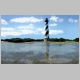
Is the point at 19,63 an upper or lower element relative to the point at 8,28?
lower

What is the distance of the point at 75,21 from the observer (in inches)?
180

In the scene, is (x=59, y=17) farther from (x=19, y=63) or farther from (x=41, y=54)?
(x=19, y=63)

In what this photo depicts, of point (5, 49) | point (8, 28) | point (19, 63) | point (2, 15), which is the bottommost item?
point (19, 63)

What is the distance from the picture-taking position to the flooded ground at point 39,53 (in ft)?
14.8

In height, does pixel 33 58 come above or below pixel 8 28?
below

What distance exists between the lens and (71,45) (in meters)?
4.57

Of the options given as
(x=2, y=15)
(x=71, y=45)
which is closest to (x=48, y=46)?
(x=71, y=45)

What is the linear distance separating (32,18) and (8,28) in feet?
2.05

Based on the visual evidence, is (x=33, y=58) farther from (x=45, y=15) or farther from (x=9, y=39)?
(x=45, y=15)

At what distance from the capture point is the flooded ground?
14.8 feet

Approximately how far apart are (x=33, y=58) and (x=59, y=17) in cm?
116

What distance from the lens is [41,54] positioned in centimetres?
454

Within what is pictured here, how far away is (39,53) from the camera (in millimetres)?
4547

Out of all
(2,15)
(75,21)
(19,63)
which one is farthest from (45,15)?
(19,63)
